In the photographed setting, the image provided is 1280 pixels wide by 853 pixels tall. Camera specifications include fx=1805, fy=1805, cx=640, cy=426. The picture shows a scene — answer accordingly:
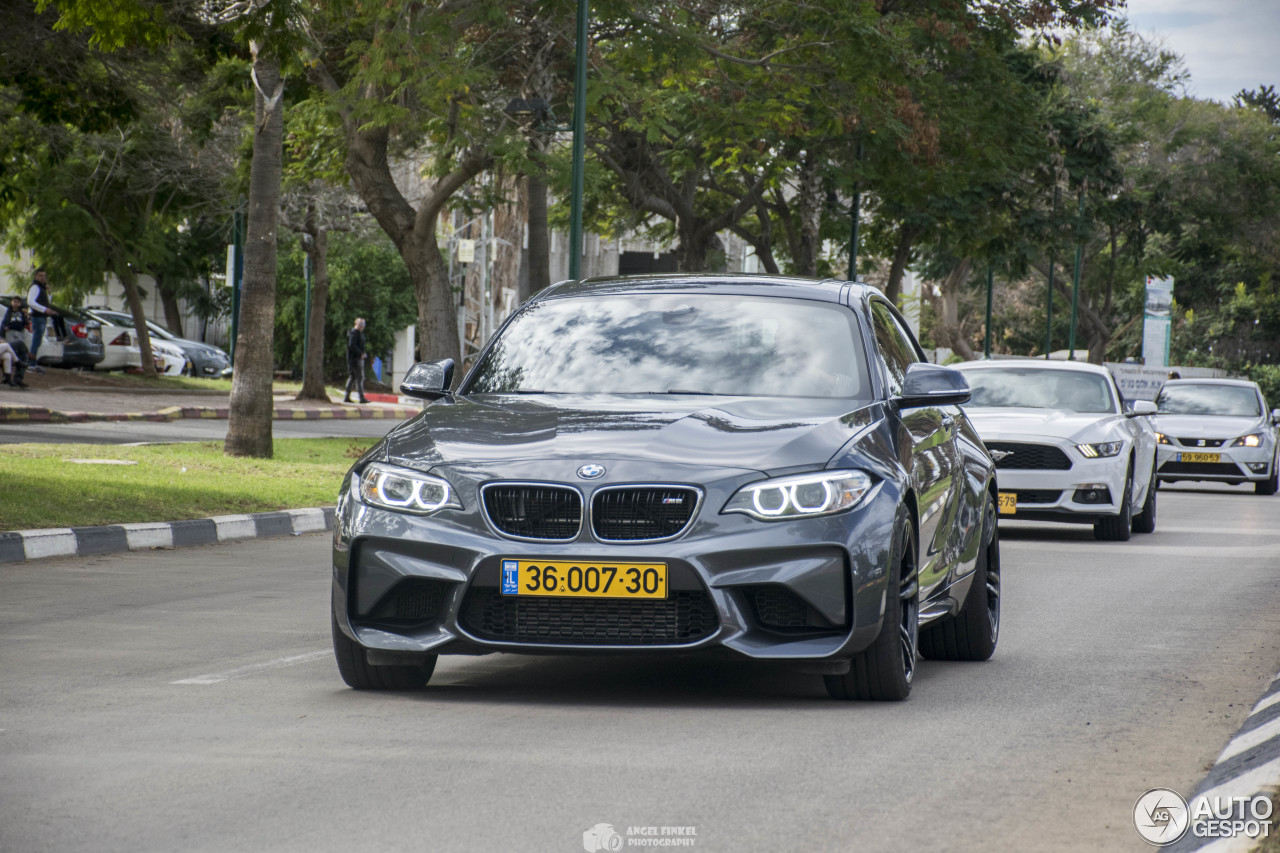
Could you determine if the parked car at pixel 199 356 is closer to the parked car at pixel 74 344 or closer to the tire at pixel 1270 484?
the parked car at pixel 74 344

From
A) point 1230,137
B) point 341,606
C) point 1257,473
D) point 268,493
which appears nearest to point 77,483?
point 268,493

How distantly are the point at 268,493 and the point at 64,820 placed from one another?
11471mm

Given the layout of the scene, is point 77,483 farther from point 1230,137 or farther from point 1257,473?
point 1230,137

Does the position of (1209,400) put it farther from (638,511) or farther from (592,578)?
(592,578)

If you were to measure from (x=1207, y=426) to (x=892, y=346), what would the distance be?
19.0 meters

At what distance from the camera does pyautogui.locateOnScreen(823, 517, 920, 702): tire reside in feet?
20.7

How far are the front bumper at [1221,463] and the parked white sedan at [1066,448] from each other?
898 cm

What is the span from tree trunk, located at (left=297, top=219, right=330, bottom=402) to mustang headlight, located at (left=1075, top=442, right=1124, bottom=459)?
2027cm

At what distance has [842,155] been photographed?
3381cm

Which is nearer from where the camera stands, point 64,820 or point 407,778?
point 64,820

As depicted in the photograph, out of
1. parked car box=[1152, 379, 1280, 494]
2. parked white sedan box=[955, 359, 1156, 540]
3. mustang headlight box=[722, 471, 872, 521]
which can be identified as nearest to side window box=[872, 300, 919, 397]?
mustang headlight box=[722, 471, 872, 521]

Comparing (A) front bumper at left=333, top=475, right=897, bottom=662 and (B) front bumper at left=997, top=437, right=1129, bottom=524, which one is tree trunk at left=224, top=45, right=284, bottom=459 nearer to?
(B) front bumper at left=997, top=437, right=1129, bottom=524

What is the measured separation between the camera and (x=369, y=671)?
21.9 feet

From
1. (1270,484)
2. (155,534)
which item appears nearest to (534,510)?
(155,534)
